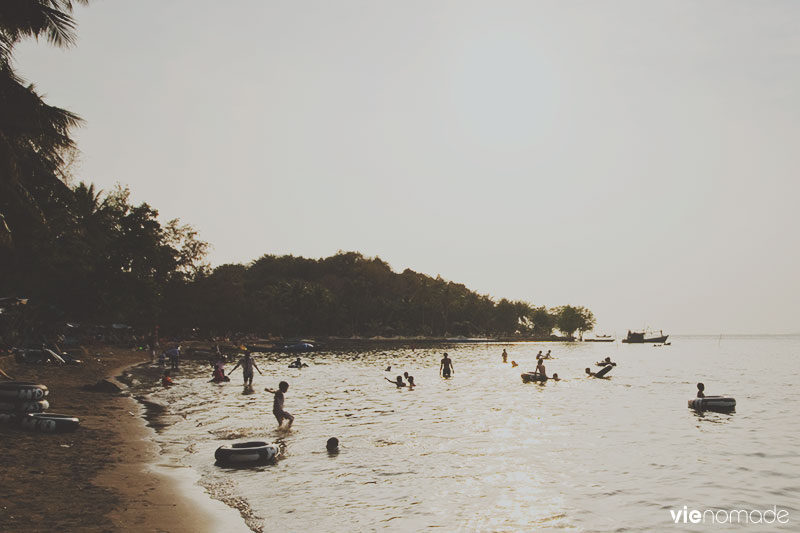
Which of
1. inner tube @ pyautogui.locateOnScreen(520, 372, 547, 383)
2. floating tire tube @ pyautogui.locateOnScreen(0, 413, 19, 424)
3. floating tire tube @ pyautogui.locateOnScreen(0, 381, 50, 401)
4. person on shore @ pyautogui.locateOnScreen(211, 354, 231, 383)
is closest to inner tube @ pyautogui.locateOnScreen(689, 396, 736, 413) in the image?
inner tube @ pyautogui.locateOnScreen(520, 372, 547, 383)

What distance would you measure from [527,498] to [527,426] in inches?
498

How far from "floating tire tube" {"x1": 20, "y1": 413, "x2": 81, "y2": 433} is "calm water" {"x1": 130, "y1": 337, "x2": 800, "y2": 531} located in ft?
10.6

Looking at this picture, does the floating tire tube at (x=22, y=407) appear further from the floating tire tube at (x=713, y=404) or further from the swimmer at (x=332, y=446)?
the floating tire tube at (x=713, y=404)

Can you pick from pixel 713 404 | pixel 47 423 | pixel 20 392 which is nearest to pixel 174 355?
pixel 20 392

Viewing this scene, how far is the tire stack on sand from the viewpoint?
19.0m

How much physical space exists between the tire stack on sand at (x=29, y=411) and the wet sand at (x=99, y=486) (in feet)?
0.98

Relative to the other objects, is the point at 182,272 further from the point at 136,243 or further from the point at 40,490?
the point at 40,490

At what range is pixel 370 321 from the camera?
565ft

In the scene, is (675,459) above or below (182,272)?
below

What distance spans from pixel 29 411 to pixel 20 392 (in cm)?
84

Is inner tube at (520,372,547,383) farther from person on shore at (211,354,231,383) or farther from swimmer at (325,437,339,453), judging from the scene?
swimmer at (325,437,339,453)

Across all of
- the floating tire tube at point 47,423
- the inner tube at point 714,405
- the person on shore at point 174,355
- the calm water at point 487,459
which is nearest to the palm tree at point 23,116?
the floating tire tube at point 47,423

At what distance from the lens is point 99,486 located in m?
13.8

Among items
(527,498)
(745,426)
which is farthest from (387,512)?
(745,426)
